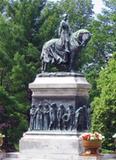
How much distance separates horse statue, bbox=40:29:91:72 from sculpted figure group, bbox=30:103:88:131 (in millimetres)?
1813

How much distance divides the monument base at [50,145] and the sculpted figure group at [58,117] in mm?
285

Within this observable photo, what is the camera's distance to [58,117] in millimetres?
Result: 25625

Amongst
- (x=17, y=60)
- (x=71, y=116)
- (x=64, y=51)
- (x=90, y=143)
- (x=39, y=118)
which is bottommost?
(x=90, y=143)

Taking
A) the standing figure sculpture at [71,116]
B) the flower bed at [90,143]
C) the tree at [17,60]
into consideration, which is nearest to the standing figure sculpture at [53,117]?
the standing figure sculpture at [71,116]

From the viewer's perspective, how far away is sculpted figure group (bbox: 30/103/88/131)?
25.5 meters

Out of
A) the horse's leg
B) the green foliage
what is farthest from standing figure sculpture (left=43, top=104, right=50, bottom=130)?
the green foliage

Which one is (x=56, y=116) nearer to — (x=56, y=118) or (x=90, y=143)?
(x=56, y=118)

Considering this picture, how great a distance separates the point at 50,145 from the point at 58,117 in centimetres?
112

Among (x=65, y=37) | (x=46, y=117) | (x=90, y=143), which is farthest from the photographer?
(x=65, y=37)

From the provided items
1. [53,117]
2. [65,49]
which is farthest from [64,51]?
[53,117]

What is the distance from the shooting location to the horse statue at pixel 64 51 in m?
26.6

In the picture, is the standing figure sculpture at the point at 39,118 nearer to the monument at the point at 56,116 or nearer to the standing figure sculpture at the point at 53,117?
the monument at the point at 56,116

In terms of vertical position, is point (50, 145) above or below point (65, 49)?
below

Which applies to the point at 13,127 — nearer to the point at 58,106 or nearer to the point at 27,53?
the point at 27,53
